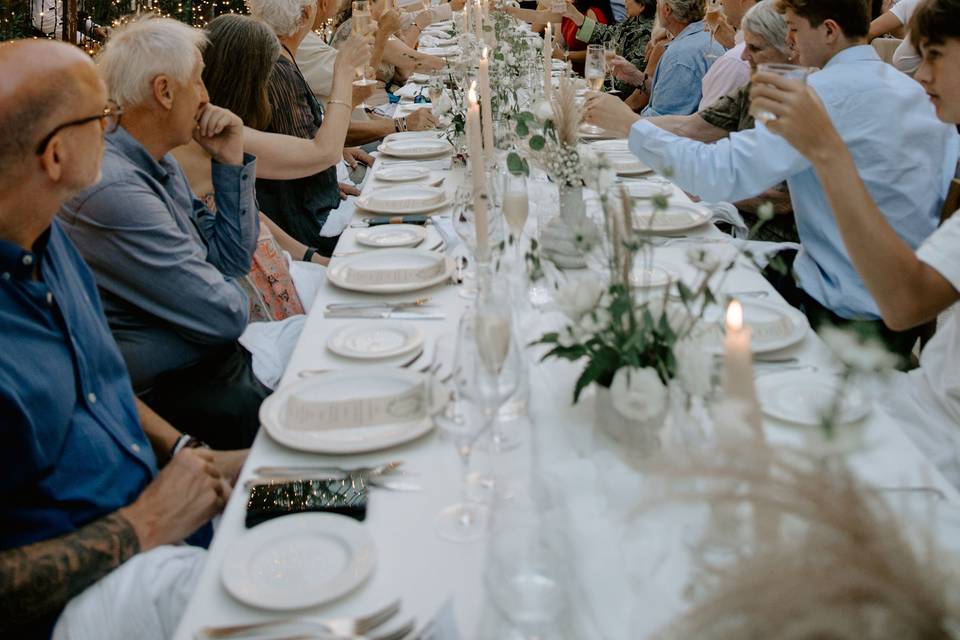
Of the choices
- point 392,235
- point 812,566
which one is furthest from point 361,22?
point 812,566

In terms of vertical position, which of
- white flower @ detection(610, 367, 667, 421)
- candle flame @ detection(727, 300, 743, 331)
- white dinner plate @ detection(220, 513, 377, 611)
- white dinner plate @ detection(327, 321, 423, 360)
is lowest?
white dinner plate @ detection(327, 321, 423, 360)

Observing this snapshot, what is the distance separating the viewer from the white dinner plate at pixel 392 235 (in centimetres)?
229

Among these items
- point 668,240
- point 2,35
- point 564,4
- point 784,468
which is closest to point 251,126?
point 668,240

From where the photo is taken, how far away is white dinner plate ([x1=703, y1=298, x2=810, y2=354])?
1.56 meters

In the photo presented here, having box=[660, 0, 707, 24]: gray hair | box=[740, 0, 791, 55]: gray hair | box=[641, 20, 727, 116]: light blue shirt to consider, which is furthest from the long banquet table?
box=[660, 0, 707, 24]: gray hair

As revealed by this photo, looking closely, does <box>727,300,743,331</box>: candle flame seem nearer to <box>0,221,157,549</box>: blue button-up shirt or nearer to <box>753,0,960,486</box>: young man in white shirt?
<box>753,0,960,486</box>: young man in white shirt

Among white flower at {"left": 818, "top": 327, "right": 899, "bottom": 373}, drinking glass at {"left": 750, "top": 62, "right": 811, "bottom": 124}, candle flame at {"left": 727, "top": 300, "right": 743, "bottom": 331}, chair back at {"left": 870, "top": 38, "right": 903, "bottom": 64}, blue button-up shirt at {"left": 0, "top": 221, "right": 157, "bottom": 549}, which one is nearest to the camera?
white flower at {"left": 818, "top": 327, "right": 899, "bottom": 373}

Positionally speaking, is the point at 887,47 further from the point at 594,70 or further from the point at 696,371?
the point at 696,371

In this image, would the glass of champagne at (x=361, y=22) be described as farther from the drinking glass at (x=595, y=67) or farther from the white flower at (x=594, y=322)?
the white flower at (x=594, y=322)

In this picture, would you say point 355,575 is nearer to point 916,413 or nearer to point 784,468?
point 784,468

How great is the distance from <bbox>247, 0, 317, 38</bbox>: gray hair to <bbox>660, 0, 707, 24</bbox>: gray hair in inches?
70.3

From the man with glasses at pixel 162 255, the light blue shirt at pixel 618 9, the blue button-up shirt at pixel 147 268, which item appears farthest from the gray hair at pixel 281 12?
the light blue shirt at pixel 618 9

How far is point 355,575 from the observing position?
1053 mm

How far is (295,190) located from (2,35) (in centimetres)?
452
